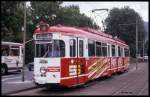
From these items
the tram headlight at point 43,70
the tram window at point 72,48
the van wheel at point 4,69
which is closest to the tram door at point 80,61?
the tram window at point 72,48

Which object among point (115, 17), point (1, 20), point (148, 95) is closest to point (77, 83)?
point (148, 95)

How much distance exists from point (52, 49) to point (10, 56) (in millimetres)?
14734

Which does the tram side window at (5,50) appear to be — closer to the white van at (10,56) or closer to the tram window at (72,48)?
the white van at (10,56)

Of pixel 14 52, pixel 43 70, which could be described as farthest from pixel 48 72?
pixel 14 52

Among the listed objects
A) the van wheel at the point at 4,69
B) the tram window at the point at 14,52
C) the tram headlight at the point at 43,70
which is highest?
the tram window at the point at 14,52

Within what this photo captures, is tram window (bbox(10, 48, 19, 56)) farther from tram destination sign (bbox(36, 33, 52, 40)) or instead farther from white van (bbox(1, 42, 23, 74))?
tram destination sign (bbox(36, 33, 52, 40))

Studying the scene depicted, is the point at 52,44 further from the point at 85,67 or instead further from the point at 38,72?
the point at 85,67

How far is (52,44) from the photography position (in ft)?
68.9

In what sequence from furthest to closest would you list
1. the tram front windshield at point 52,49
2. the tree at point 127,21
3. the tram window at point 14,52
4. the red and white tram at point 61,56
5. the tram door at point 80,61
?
the tree at point 127,21 → the tram window at point 14,52 → the tram door at point 80,61 → the tram front windshield at point 52,49 → the red and white tram at point 61,56

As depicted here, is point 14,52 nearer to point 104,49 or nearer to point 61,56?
point 104,49

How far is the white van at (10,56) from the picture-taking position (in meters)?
34.5

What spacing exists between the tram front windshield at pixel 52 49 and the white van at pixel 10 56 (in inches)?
519

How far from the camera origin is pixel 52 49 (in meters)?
21.0

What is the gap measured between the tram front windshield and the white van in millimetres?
13193
